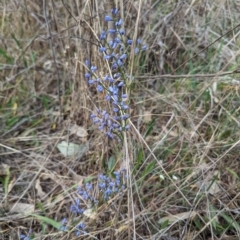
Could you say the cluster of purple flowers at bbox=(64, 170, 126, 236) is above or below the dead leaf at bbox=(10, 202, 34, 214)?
above

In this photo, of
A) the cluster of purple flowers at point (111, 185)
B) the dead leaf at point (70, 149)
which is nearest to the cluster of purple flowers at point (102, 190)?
the cluster of purple flowers at point (111, 185)

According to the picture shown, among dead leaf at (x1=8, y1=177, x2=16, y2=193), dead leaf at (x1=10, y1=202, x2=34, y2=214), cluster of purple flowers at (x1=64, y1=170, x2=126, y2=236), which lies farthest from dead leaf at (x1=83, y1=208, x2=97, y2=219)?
dead leaf at (x1=8, y1=177, x2=16, y2=193)

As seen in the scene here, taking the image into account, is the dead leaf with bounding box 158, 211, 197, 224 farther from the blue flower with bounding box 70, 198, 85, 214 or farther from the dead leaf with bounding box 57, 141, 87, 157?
the dead leaf with bounding box 57, 141, 87, 157

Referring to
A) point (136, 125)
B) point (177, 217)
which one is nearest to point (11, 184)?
point (136, 125)

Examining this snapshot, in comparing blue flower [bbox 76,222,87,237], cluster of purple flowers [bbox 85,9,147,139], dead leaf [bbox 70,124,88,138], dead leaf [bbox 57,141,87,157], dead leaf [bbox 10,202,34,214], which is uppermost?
cluster of purple flowers [bbox 85,9,147,139]

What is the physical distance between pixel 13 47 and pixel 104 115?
0.91 meters

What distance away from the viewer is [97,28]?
1.83 meters

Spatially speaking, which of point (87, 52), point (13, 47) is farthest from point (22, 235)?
point (13, 47)

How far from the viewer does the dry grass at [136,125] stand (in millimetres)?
1714

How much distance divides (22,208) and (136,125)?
554 millimetres

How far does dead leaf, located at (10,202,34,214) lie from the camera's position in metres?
1.84

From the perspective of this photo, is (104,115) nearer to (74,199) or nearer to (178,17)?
(74,199)

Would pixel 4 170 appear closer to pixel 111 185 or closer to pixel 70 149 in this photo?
pixel 70 149

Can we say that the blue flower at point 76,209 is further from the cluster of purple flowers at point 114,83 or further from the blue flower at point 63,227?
the cluster of purple flowers at point 114,83
